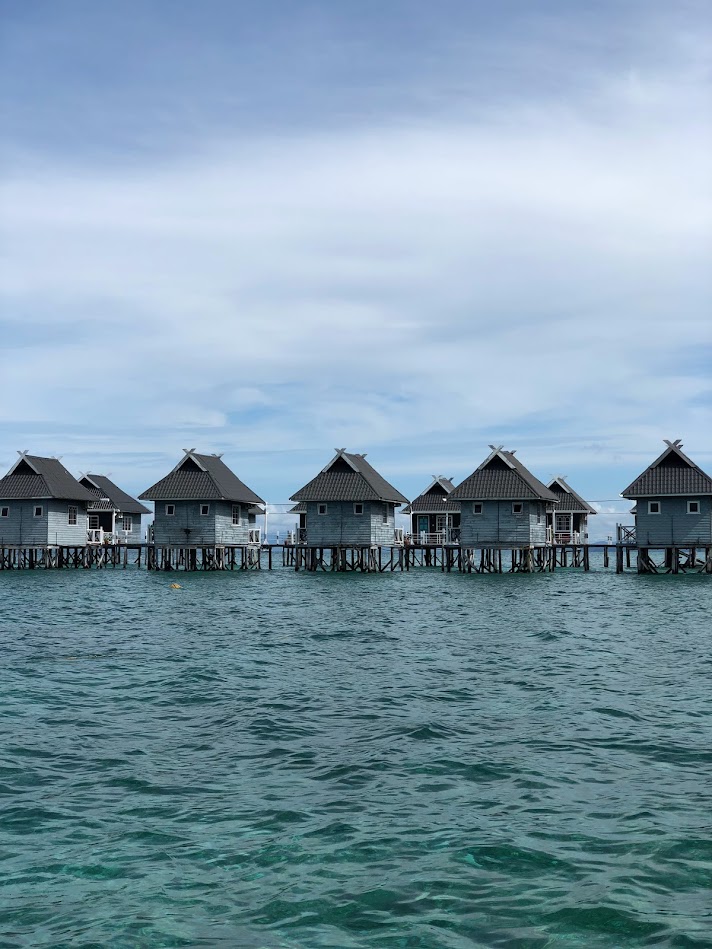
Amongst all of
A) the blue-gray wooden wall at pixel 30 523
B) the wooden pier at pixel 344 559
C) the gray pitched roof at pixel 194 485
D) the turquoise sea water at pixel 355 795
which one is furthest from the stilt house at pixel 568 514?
the turquoise sea water at pixel 355 795

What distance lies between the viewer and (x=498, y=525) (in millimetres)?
54250

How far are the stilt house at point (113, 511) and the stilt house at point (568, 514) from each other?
32.2 m

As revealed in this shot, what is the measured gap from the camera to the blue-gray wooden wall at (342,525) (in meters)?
56.6

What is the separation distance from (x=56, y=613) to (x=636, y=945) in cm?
2731

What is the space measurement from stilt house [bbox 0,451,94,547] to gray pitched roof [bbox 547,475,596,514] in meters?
36.0

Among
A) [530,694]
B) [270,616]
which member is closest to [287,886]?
[530,694]

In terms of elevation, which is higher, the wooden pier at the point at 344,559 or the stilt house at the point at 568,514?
the stilt house at the point at 568,514

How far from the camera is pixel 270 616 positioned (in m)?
31.0

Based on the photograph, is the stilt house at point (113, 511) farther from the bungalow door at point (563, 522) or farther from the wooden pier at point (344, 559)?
the bungalow door at point (563, 522)

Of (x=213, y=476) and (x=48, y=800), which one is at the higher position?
(x=213, y=476)

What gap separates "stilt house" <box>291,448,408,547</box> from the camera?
56031 millimetres

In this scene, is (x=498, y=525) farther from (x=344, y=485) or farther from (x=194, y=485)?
(x=194, y=485)

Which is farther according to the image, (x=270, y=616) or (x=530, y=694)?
(x=270, y=616)

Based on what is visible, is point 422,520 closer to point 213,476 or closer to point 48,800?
point 213,476
